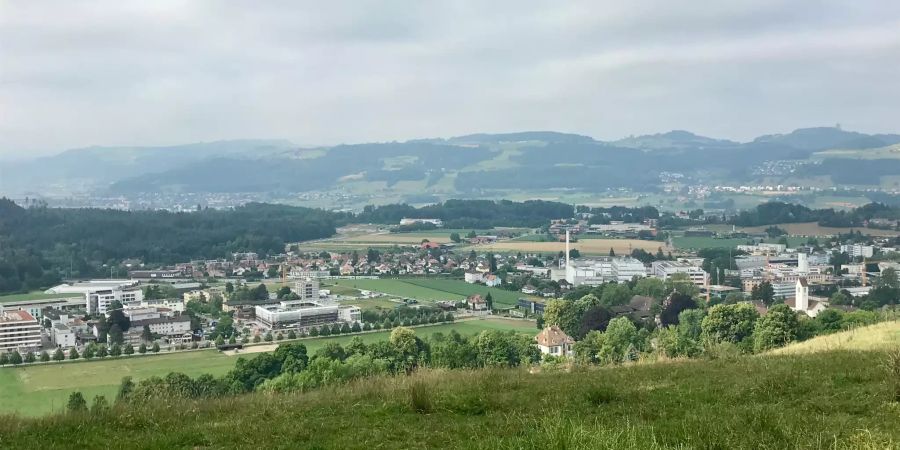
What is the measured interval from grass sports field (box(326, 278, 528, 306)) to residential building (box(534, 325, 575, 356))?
1229 centimetres

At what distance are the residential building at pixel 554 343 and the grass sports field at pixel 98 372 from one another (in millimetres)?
3674

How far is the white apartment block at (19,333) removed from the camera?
2562cm

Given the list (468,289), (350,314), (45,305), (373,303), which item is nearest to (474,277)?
(468,289)

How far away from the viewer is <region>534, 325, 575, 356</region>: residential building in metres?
21.0

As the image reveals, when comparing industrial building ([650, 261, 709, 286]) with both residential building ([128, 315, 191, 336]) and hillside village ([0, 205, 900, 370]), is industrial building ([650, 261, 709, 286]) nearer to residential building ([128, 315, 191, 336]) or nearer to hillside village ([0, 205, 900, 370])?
hillside village ([0, 205, 900, 370])

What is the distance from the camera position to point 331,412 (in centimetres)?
584

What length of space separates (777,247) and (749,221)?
1883cm

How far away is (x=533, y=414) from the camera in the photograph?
212 inches

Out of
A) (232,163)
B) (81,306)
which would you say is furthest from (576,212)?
(232,163)

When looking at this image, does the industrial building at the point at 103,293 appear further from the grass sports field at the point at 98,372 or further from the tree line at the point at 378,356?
the tree line at the point at 378,356

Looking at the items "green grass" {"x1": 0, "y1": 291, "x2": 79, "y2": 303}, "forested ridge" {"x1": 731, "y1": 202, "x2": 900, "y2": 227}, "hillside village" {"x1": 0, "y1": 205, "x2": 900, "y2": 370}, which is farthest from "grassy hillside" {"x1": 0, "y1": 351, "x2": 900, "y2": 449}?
"forested ridge" {"x1": 731, "y1": 202, "x2": 900, "y2": 227}

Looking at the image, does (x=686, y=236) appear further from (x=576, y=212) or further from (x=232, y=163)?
(x=232, y=163)

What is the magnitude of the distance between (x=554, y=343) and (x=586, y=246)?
3716cm

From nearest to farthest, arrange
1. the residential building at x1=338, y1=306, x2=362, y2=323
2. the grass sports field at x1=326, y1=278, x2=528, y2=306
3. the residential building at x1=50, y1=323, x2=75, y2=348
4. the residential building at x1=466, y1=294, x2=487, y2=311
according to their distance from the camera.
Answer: the residential building at x1=50, y1=323, x2=75, y2=348 < the residential building at x1=338, y1=306, x2=362, y2=323 < the residential building at x1=466, y1=294, x2=487, y2=311 < the grass sports field at x1=326, y1=278, x2=528, y2=306
